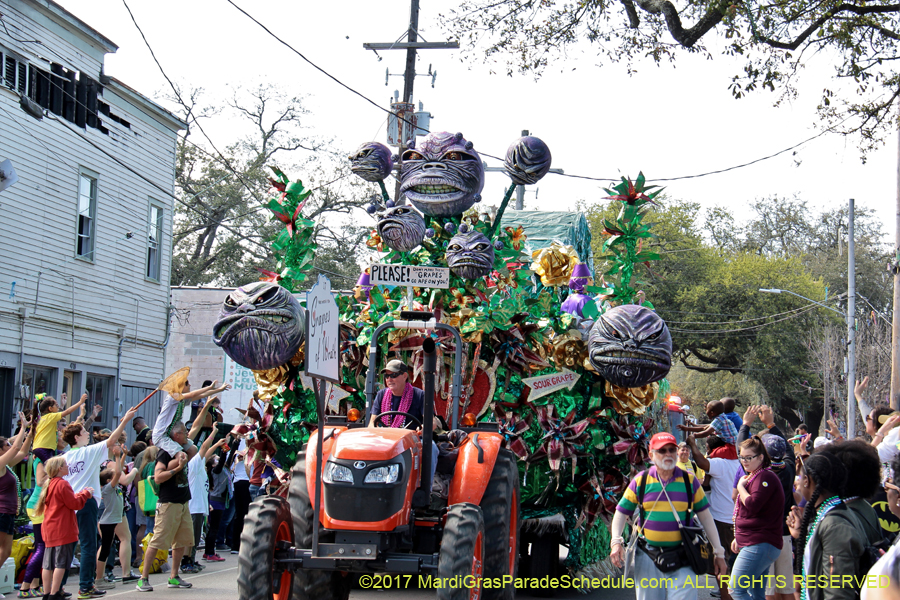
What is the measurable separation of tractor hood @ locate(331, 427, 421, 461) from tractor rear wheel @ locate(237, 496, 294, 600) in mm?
575

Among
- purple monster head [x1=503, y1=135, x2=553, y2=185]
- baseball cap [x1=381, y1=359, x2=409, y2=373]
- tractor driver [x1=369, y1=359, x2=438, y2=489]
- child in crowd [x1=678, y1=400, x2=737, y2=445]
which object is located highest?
purple monster head [x1=503, y1=135, x2=553, y2=185]

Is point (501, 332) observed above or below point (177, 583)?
above

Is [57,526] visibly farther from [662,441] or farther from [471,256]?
[662,441]

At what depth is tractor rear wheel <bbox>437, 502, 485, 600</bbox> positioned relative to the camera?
6145 millimetres

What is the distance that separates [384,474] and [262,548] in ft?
3.04

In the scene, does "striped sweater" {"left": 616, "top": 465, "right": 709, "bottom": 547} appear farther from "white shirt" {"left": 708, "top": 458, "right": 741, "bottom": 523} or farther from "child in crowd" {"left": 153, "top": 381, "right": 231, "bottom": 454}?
"child in crowd" {"left": 153, "top": 381, "right": 231, "bottom": 454}

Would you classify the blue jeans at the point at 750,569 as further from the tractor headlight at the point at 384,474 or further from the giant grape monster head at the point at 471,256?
the giant grape monster head at the point at 471,256

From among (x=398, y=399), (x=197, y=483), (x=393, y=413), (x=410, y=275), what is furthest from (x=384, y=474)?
(x=197, y=483)

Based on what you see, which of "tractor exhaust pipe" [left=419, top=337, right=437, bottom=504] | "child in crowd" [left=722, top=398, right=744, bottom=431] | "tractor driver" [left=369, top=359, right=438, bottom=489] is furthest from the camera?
"child in crowd" [left=722, top=398, right=744, bottom=431]

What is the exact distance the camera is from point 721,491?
9766mm

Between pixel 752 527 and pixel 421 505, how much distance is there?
2.77m

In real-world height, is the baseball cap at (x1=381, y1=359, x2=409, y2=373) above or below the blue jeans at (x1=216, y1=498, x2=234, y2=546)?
above

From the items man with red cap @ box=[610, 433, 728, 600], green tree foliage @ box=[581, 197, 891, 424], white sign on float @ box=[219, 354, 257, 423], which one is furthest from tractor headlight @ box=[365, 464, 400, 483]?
green tree foliage @ box=[581, 197, 891, 424]

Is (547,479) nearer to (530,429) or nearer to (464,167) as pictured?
(530,429)
